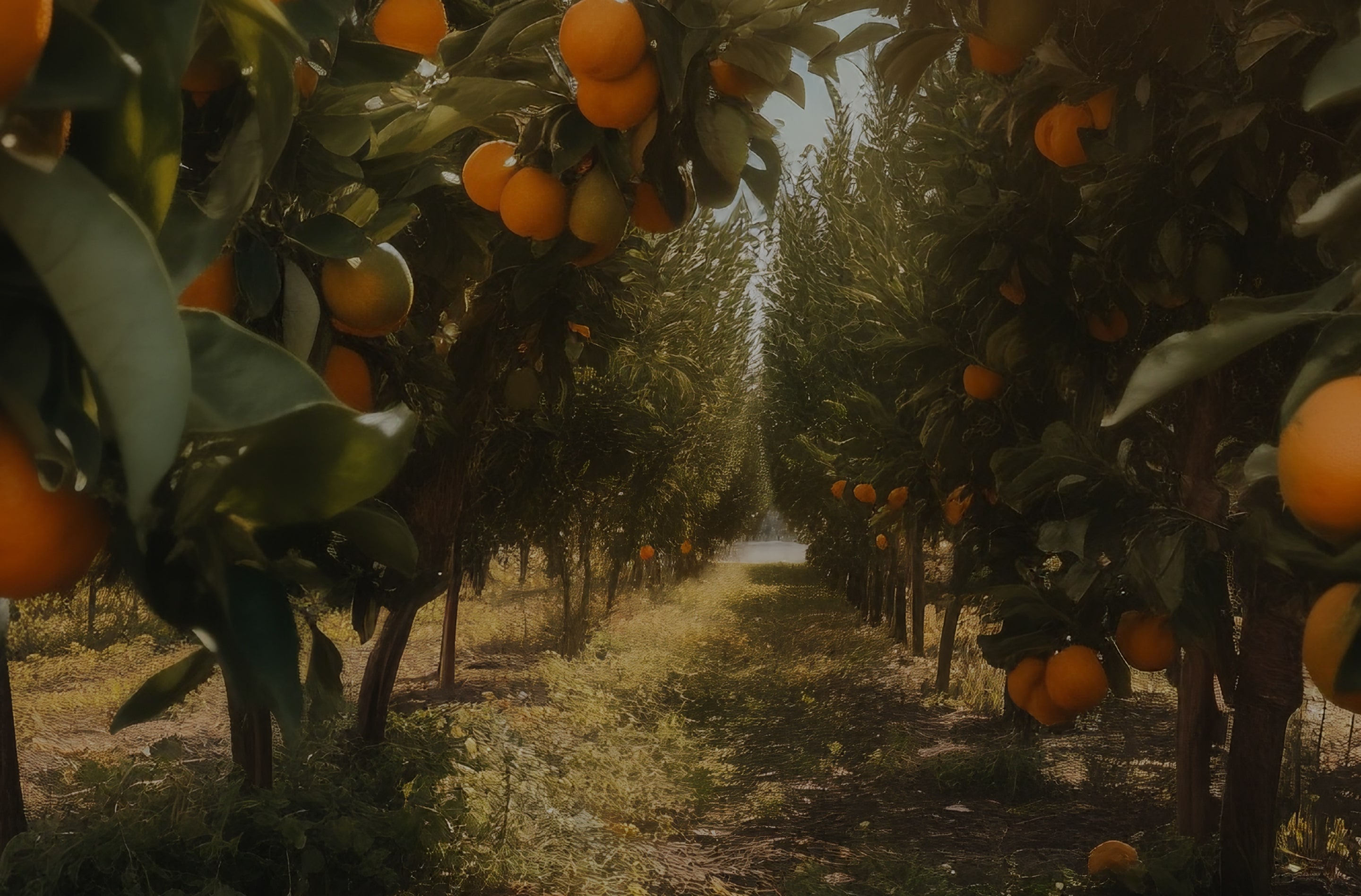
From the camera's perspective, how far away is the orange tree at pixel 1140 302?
1.67m

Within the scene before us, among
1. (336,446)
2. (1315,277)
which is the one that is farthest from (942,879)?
(336,446)

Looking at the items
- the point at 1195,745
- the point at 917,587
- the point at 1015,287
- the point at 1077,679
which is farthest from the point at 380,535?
the point at 917,587

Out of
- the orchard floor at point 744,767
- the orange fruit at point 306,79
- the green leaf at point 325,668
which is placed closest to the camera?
the green leaf at point 325,668

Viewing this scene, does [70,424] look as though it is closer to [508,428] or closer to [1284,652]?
[1284,652]

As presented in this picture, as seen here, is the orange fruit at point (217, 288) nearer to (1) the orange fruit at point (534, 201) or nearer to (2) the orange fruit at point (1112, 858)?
(1) the orange fruit at point (534, 201)

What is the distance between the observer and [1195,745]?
10.1 ft

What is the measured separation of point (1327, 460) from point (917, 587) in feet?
34.9

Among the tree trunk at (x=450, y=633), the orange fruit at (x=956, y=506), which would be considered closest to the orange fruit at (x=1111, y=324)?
the orange fruit at (x=956, y=506)

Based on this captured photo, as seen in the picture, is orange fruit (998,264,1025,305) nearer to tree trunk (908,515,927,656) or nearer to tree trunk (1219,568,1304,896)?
tree trunk (1219,568,1304,896)

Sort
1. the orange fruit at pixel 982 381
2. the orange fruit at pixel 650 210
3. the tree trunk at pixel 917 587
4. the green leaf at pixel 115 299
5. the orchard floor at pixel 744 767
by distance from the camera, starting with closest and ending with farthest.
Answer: the green leaf at pixel 115 299
the orange fruit at pixel 650 210
the orange fruit at pixel 982 381
the orchard floor at pixel 744 767
the tree trunk at pixel 917 587

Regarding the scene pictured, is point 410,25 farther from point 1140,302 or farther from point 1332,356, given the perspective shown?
point 1140,302

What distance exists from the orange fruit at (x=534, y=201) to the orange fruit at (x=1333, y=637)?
1039mm

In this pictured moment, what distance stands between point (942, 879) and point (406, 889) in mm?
2464

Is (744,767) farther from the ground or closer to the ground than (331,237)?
closer to the ground
